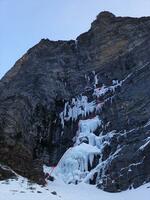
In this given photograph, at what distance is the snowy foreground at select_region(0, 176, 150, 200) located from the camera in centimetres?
2612

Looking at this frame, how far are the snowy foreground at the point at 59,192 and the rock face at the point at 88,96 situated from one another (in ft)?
3.63

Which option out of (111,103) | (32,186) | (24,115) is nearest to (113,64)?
(111,103)

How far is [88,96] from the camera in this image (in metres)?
47.1

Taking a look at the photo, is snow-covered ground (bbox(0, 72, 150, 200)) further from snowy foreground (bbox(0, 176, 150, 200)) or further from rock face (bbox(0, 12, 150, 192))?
rock face (bbox(0, 12, 150, 192))

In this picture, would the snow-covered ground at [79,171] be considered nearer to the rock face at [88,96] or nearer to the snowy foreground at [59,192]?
the snowy foreground at [59,192]

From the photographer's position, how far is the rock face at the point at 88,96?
117 ft

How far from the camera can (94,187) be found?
35.2 m

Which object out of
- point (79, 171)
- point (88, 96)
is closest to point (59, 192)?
point (79, 171)

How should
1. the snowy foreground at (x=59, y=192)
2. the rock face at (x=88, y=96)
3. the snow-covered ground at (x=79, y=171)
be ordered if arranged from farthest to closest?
the rock face at (x=88, y=96)
the snow-covered ground at (x=79, y=171)
the snowy foreground at (x=59, y=192)

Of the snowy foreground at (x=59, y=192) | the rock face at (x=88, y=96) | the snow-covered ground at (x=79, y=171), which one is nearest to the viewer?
the snowy foreground at (x=59, y=192)

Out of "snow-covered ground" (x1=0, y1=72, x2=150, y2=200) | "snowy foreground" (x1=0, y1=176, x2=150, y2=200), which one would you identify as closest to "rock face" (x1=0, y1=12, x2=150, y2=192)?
"snow-covered ground" (x1=0, y1=72, x2=150, y2=200)

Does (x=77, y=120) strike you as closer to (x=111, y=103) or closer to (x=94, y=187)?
(x=111, y=103)

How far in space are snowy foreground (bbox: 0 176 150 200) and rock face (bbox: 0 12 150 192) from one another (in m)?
1.11

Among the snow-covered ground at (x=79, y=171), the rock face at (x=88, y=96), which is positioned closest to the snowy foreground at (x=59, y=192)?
the snow-covered ground at (x=79, y=171)
